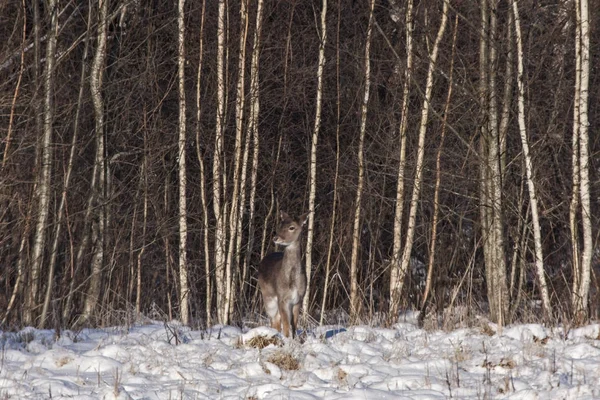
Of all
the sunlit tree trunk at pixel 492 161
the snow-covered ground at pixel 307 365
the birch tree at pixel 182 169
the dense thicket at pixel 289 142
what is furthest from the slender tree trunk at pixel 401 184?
the snow-covered ground at pixel 307 365

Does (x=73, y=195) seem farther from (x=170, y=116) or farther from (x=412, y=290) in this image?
(x=412, y=290)

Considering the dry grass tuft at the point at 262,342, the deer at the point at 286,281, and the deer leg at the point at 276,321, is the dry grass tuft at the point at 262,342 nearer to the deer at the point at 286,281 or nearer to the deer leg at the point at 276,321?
the deer at the point at 286,281

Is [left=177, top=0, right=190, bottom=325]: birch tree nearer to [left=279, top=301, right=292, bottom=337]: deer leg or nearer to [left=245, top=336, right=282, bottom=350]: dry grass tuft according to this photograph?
[left=279, top=301, right=292, bottom=337]: deer leg

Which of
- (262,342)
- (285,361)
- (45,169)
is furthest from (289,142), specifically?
(285,361)

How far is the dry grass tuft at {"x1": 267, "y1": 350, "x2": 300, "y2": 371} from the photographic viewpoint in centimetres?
761

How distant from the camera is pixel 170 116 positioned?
17.3 metres

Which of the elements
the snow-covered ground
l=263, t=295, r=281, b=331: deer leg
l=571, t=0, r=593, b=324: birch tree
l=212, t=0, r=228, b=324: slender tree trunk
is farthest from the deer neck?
l=571, t=0, r=593, b=324: birch tree

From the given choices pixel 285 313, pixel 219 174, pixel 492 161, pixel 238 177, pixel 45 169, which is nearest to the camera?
pixel 285 313

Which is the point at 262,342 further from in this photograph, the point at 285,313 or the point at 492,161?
the point at 492,161

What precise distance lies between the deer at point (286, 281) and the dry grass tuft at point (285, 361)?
Answer: 109 inches

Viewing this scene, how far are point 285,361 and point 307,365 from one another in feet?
0.63

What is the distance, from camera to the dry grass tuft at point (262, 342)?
848 centimetres

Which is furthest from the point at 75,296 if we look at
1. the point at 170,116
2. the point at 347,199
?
the point at 347,199

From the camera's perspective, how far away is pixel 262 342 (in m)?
8.53
